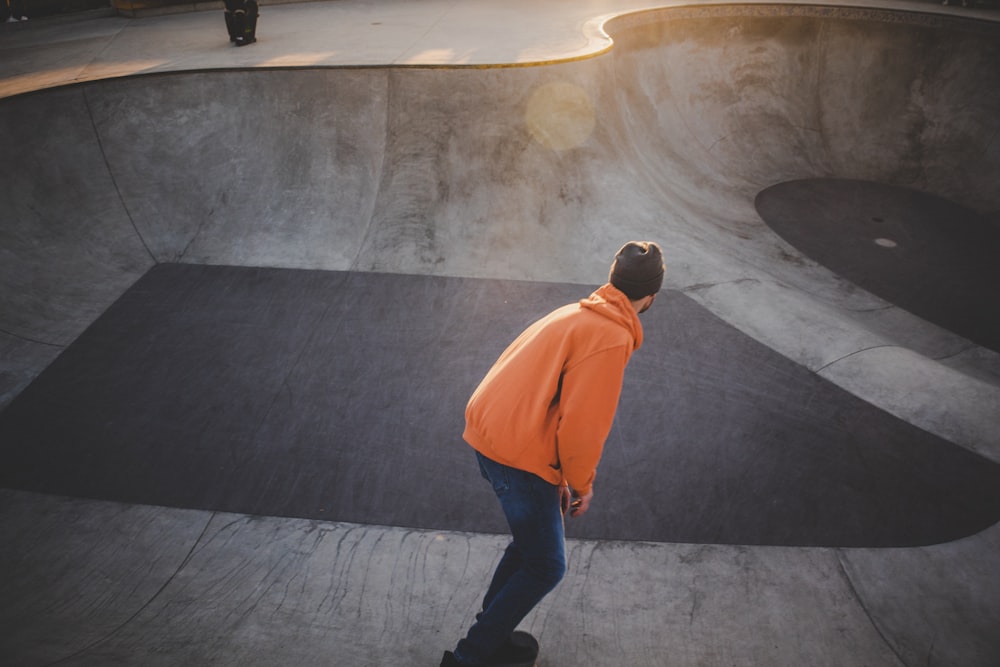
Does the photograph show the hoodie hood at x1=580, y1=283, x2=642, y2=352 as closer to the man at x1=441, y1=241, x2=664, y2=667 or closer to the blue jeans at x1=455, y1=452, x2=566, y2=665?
the man at x1=441, y1=241, x2=664, y2=667

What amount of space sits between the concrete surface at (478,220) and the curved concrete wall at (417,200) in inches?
1.4

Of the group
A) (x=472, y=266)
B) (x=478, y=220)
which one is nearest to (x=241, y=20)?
(x=478, y=220)

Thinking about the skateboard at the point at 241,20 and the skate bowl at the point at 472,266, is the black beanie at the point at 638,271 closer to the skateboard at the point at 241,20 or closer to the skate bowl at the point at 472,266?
the skate bowl at the point at 472,266

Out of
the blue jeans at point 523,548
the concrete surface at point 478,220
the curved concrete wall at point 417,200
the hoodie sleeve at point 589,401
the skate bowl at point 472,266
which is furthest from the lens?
the curved concrete wall at point 417,200

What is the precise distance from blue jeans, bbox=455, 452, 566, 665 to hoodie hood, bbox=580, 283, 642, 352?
0.67m

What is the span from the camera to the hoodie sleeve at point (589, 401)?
1918 millimetres

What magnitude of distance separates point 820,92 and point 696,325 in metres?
8.06

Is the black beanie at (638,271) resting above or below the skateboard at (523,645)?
above

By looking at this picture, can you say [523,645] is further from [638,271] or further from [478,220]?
[478,220]

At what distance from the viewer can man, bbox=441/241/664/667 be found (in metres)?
1.93

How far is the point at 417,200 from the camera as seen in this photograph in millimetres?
6516

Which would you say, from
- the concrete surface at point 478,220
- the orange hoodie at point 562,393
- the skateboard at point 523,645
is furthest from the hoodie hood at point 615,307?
the concrete surface at point 478,220

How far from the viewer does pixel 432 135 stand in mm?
6855

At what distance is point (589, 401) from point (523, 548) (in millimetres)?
686
